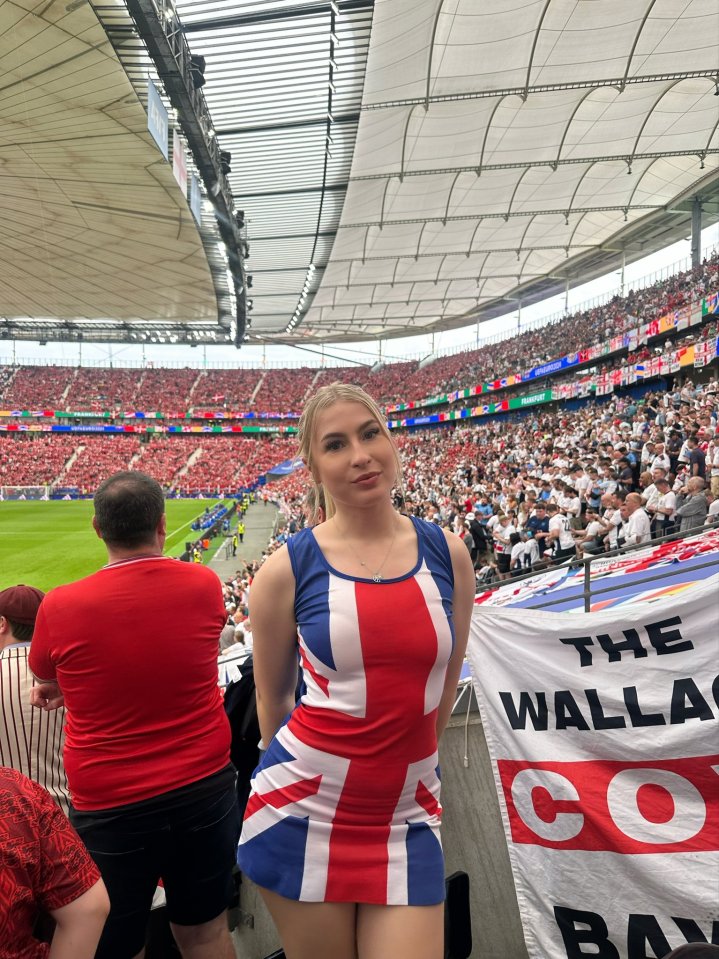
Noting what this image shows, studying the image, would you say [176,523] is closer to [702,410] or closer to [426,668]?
[702,410]

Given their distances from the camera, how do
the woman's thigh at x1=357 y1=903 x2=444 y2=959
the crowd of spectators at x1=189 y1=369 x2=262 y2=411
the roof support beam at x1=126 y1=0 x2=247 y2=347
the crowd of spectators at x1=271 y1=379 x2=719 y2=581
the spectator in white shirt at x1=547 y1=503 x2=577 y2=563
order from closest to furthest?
the woman's thigh at x1=357 y1=903 x2=444 y2=959
the crowd of spectators at x1=271 y1=379 x2=719 y2=581
the spectator in white shirt at x1=547 y1=503 x2=577 y2=563
the roof support beam at x1=126 y1=0 x2=247 y2=347
the crowd of spectators at x1=189 y1=369 x2=262 y2=411

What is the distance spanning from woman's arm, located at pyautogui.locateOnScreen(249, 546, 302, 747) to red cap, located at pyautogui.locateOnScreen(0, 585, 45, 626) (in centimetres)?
110

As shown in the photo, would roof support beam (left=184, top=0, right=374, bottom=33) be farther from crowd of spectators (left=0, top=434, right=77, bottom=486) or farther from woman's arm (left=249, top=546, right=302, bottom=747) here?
crowd of spectators (left=0, top=434, right=77, bottom=486)

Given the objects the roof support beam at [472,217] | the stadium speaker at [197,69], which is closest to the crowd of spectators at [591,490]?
the stadium speaker at [197,69]

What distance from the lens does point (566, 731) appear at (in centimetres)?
249

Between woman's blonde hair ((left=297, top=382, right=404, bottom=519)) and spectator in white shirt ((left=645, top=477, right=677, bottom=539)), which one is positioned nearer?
woman's blonde hair ((left=297, top=382, right=404, bottom=519))

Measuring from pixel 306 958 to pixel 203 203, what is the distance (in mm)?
24872

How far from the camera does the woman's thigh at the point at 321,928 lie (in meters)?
1.45

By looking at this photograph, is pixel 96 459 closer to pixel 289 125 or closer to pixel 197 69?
pixel 289 125

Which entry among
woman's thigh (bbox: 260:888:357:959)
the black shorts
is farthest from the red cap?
woman's thigh (bbox: 260:888:357:959)

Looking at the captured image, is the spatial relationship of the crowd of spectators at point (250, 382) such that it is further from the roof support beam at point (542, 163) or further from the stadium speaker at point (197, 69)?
the stadium speaker at point (197, 69)

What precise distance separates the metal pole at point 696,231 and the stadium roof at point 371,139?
1.25 ft

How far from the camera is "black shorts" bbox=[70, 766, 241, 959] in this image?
181cm

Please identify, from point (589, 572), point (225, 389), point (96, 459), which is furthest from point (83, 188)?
point (225, 389)
